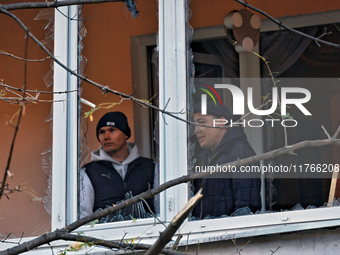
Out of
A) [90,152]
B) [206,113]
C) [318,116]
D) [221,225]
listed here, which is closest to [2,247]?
[90,152]

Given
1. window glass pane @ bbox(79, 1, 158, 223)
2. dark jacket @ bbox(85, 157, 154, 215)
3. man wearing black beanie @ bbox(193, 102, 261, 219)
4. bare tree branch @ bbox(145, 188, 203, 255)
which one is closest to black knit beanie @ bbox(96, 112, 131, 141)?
window glass pane @ bbox(79, 1, 158, 223)

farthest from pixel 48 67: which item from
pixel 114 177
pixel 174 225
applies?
pixel 174 225

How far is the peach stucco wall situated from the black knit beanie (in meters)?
Answer: 0.04

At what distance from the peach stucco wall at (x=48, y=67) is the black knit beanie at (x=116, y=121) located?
4 cm

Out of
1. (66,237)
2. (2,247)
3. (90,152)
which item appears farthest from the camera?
(90,152)

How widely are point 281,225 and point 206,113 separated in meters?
0.83

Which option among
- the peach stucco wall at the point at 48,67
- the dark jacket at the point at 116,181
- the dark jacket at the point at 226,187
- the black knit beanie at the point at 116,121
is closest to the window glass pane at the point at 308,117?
the dark jacket at the point at 226,187

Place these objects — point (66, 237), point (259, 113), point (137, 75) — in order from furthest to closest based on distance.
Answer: point (137, 75)
point (259, 113)
point (66, 237)

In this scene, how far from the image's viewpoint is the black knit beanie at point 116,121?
323 cm

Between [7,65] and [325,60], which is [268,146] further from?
[7,65]

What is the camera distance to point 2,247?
253 cm

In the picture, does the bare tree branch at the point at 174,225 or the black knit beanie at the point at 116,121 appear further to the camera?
the black knit beanie at the point at 116,121

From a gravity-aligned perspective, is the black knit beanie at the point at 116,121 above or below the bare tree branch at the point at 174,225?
above

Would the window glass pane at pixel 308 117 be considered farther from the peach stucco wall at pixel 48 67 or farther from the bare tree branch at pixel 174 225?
the bare tree branch at pixel 174 225
